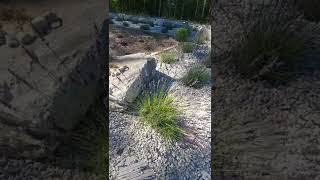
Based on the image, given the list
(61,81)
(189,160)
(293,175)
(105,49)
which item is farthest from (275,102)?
(61,81)

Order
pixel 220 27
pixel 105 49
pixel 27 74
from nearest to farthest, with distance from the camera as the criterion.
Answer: pixel 27 74 → pixel 105 49 → pixel 220 27

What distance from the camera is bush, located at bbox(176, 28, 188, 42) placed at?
2.14 m

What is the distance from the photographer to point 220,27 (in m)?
2.51

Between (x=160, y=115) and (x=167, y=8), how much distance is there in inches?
22.1

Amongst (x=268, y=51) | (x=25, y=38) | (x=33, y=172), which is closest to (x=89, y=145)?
(x=33, y=172)

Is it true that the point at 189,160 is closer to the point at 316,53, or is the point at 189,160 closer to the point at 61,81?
the point at 61,81

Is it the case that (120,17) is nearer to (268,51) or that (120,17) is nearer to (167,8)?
(167,8)

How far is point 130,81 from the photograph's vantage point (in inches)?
80.2

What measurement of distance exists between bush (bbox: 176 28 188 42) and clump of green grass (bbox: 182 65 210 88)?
0.45 feet

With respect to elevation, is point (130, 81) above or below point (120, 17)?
below

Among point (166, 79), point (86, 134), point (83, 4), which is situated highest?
point (83, 4)

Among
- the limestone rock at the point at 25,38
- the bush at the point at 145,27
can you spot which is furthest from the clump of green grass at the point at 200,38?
the limestone rock at the point at 25,38

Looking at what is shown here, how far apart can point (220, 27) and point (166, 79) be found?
553mm

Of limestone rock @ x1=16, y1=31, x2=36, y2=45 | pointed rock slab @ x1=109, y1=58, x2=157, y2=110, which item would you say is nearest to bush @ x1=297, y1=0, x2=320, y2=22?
pointed rock slab @ x1=109, y1=58, x2=157, y2=110
